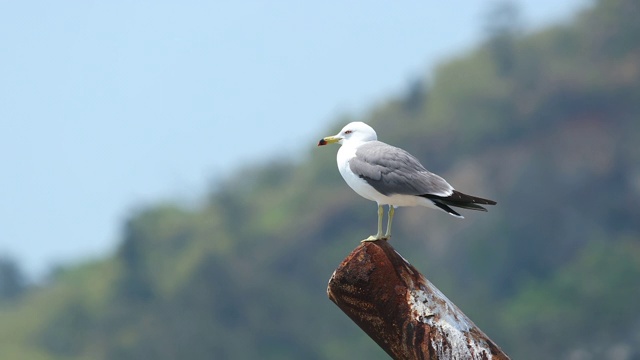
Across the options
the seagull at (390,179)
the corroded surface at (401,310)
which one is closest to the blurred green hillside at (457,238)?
the seagull at (390,179)

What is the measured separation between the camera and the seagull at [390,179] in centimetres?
809

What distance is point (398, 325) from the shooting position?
654cm

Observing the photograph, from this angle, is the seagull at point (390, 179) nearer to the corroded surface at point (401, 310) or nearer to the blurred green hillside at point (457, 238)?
the corroded surface at point (401, 310)

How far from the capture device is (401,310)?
6574 millimetres

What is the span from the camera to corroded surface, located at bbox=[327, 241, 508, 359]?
640cm

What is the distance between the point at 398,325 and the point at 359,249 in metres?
0.57

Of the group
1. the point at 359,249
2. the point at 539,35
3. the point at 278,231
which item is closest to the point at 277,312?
the point at 278,231

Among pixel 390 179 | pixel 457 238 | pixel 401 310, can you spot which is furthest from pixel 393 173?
pixel 457 238

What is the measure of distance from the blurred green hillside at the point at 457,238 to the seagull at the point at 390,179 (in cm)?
6607

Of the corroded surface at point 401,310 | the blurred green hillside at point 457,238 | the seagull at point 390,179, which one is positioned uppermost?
the seagull at point 390,179

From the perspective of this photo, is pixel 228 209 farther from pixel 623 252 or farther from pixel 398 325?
pixel 398 325

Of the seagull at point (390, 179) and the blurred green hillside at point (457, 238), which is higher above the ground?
the seagull at point (390, 179)

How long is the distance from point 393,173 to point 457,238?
7956 centimetres

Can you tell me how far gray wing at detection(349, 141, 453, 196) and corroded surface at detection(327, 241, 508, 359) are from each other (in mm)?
1238
